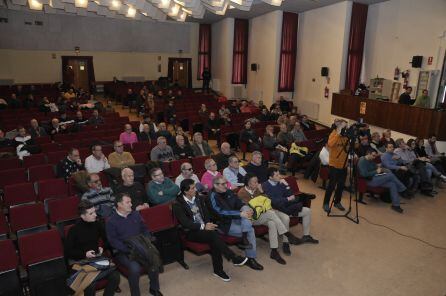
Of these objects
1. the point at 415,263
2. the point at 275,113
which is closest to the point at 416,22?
the point at 275,113

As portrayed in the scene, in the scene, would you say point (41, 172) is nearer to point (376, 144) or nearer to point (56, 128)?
point (56, 128)

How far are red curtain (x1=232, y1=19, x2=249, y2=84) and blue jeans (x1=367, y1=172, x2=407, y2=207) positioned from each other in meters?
12.9

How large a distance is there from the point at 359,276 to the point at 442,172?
5341mm

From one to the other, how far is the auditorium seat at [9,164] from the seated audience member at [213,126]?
5069 millimetres

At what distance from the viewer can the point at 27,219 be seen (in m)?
4.41

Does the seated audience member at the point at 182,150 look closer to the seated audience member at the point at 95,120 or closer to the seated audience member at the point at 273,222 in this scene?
the seated audience member at the point at 273,222

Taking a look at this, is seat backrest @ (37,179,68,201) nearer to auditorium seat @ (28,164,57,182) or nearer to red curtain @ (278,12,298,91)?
auditorium seat @ (28,164,57,182)

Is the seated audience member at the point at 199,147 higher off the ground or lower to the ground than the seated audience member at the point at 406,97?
lower

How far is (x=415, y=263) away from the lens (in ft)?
15.8

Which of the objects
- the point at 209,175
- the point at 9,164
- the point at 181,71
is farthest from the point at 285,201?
the point at 181,71

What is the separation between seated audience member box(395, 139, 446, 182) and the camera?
7.55 metres

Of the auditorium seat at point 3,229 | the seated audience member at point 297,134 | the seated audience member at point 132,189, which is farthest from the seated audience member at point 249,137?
the auditorium seat at point 3,229

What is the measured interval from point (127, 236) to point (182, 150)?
373cm

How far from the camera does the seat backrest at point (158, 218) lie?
4383mm
